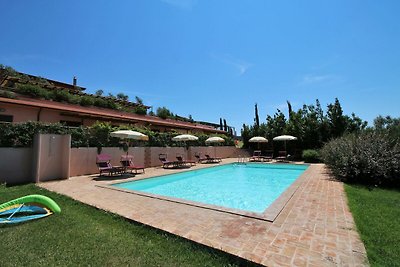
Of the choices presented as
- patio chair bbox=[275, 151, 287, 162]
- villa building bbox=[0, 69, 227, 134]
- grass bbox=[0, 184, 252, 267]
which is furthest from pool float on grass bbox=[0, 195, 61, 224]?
patio chair bbox=[275, 151, 287, 162]

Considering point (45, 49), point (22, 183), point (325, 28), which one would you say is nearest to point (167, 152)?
point (22, 183)

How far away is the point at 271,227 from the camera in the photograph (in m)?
4.45

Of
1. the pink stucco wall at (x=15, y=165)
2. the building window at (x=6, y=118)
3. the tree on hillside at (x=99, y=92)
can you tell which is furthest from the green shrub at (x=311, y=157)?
the tree on hillside at (x=99, y=92)

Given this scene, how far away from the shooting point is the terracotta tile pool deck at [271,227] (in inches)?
131

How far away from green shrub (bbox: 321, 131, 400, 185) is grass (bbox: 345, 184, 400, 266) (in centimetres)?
190

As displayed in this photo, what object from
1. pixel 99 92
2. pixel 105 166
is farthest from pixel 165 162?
pixel 99 92

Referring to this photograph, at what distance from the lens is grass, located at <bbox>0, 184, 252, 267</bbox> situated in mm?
3281

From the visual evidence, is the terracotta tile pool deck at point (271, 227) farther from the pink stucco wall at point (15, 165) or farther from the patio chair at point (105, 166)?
the pink stucco wall at point (15, 165)

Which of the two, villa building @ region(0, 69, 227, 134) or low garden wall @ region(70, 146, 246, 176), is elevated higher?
villa building @ region(0, 69, 227, 134)

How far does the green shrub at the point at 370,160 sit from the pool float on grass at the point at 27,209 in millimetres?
11195

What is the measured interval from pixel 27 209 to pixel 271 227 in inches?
225

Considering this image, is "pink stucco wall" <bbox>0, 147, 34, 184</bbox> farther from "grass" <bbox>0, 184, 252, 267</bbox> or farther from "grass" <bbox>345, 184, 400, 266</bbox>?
"grass" <bbox>345, 184, 400, 266</bbox>

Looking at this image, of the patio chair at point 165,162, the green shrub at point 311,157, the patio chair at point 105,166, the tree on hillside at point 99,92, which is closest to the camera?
the patio chair at point 105,166

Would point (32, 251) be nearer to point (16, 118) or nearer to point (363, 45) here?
point (16, 118)
